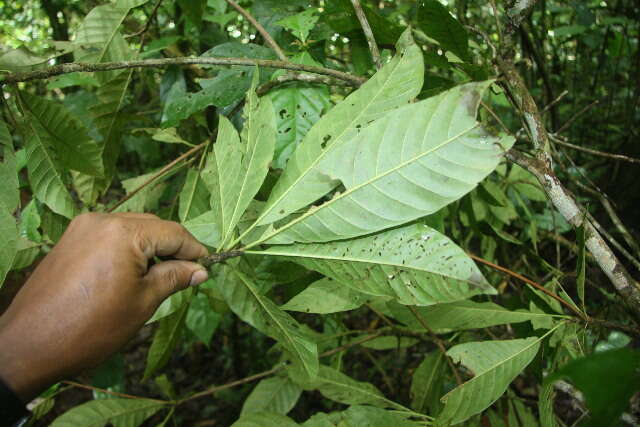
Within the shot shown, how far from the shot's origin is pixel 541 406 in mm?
775

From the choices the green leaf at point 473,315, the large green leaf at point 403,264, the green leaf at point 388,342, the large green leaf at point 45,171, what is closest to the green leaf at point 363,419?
the green leaf at point 473,315

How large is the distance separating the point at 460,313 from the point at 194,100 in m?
0.77

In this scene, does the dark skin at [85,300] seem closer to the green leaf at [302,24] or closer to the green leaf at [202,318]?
the green leaf at [302,24]

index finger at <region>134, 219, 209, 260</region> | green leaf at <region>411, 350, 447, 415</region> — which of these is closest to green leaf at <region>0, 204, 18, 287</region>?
index finger at <region>134, 219, 209, 260</region>

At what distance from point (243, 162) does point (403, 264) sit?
32 cm

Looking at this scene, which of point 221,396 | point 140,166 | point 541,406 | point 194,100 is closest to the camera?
point 541,406

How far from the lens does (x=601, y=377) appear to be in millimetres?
391

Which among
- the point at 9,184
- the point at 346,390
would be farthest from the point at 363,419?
the point at 9,184

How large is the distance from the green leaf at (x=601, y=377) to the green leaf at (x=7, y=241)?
0.88m

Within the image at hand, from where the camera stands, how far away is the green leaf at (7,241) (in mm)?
791

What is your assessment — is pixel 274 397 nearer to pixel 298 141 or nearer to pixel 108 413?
pixel 108 413

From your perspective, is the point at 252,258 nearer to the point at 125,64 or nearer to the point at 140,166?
the point at 125,64

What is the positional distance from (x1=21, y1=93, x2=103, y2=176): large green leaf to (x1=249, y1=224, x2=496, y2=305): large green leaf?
2.03 feet

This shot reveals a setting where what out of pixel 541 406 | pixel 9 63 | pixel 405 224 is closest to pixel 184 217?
pixel 9 63
